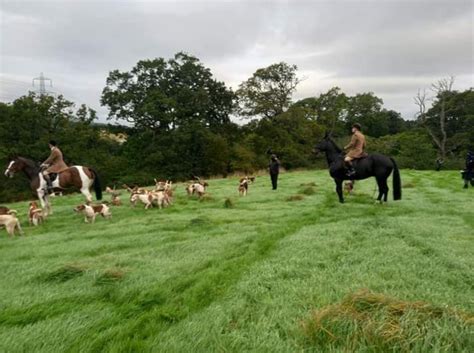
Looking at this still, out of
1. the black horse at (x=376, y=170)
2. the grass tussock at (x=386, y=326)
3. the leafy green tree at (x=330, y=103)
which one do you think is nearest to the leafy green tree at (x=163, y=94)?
the leafy green tree at (x=330, y=103)

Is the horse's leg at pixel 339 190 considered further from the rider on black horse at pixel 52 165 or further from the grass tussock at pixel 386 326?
the grass tussock at pixel 386 326

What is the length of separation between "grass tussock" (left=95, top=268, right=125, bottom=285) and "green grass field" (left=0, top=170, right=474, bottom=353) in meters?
0.02

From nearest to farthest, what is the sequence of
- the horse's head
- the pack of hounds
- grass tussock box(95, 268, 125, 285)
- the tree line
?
1. grass tussock box(95, 268, 125, 285)
2. the pack of hounds
3. the horse's head
4. the tree line

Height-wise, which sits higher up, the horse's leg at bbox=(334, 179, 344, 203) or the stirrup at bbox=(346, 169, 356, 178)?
the stirrup at bbox=(346, 169, 356, 178)

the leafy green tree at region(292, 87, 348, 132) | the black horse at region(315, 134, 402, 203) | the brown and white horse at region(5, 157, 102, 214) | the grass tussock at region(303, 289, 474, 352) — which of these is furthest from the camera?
the leafy green tree at region(292, 87, 348, 132)

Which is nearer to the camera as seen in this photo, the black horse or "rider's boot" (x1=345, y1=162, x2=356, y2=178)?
the black horse

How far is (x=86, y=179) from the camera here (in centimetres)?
1509

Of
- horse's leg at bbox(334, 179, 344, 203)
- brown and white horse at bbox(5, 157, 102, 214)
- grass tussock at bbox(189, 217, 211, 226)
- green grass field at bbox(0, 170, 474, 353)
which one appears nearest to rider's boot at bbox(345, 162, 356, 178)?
horse's leg at bbox(334, 179, 344, 203)

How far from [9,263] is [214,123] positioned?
4309 cm

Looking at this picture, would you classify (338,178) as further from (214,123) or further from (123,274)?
(214,123)

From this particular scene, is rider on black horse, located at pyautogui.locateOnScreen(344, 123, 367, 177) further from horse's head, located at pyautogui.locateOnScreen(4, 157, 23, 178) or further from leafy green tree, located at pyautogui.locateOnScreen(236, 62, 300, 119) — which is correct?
leafy green tree, located at pyautogui.locateOnScreen(236, 62, 300, 119)

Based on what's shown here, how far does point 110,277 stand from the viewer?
607 centimetres

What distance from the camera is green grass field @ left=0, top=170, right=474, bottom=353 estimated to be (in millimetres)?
3945

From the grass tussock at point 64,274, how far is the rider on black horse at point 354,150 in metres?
9.94
